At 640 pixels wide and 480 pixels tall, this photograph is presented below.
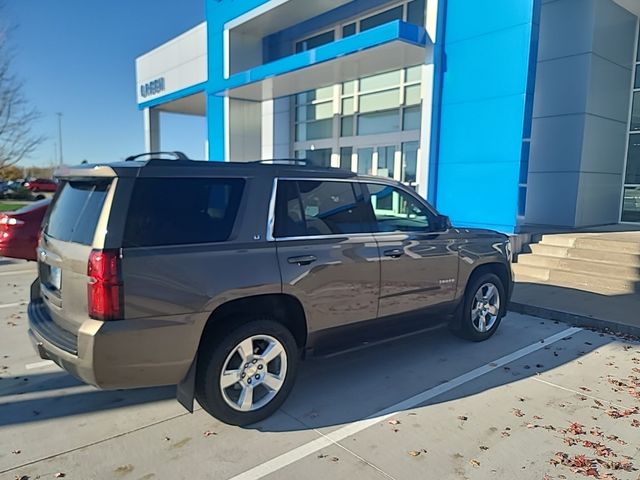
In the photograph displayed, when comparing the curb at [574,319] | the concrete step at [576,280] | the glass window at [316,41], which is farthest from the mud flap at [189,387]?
the glass window at [316,41]

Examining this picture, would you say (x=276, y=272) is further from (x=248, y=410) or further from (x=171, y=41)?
(x=171, y=41)

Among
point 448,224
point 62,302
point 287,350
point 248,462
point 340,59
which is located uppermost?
point 340,59

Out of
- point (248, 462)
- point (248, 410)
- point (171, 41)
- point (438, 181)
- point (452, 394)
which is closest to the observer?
point (248, 462)

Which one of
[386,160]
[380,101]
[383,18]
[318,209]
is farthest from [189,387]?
[383,18]

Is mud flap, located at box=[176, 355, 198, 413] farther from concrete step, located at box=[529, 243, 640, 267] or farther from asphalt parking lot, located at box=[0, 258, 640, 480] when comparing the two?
concrete step, located at box=[529, 243, 640, 267]

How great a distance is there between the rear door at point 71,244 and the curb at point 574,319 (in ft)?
19.5

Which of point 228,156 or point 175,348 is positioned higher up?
point 228,156

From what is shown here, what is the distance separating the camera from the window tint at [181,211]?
3051mm

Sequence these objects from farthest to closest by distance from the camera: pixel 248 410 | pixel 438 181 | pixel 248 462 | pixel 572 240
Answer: pixel 438 181 → pixel 572 240 → pixel 248 410 → pixel 248 462

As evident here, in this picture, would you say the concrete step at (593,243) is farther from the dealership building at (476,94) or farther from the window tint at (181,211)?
the window tint at (181,211)

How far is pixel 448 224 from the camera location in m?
5.04

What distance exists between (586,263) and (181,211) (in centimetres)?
774

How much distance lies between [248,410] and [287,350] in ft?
1.73

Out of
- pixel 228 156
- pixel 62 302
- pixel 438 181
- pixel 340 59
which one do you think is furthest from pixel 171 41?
pixel 62 302
